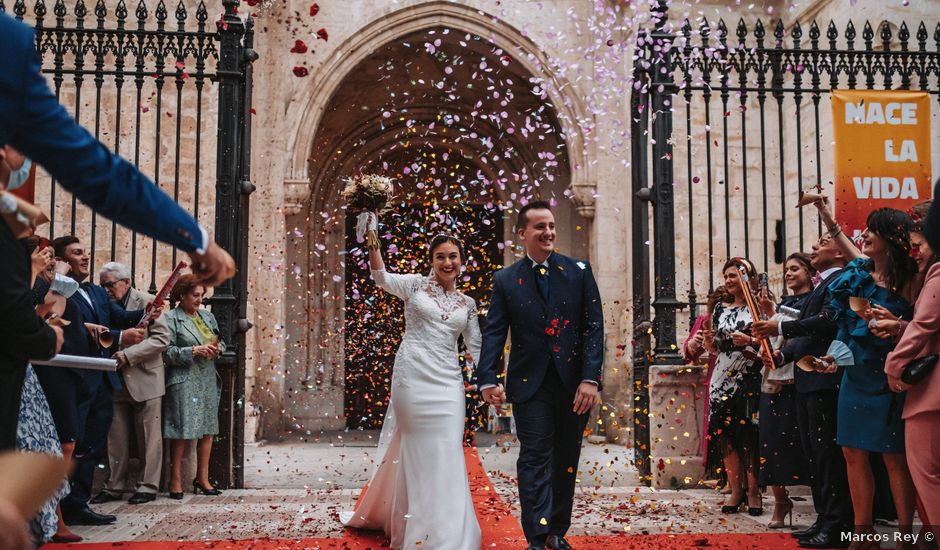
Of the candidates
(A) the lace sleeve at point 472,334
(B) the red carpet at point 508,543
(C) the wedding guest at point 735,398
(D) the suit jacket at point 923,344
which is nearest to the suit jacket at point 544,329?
(A) the lace sleeve at point 472,334

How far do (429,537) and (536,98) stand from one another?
→ 10.9 m

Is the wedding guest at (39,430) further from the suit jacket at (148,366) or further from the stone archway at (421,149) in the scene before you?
the stone archway at (421,149)

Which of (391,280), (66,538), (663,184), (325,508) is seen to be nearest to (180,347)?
(325,508)

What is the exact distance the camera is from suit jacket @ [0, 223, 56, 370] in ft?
6.63

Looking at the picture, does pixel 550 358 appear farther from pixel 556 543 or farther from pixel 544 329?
pixel 556 543

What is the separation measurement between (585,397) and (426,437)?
3.30ft

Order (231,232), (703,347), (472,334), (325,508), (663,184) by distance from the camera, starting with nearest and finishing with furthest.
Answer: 1. (472,334)
2. (325,508)
3. (703,347)
4. (231,232)
5. (663,184)

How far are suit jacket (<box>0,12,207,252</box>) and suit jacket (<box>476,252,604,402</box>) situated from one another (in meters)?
3.06

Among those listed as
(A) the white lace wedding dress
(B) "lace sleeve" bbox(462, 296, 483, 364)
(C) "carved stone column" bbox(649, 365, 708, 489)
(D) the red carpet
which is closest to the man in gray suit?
(D) the red carpet

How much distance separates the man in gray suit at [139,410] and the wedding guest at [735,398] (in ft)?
13.8

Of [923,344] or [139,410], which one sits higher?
[923,344]

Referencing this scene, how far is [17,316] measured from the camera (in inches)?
A: 83.7

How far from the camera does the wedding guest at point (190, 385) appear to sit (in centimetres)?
698

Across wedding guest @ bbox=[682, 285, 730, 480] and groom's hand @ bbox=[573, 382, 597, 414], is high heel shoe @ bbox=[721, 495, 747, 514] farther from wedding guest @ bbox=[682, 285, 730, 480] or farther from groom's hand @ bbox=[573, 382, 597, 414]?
groom's hand @ bbox=[573, 382, 597, 414]
